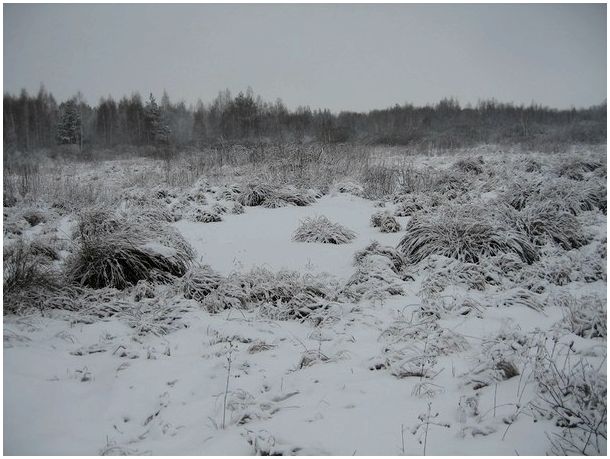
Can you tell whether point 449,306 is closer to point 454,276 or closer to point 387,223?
point 454,276

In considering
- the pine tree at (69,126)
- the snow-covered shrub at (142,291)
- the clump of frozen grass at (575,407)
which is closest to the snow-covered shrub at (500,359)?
the clump of frozen grass at (575,407)

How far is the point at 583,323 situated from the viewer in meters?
3.01

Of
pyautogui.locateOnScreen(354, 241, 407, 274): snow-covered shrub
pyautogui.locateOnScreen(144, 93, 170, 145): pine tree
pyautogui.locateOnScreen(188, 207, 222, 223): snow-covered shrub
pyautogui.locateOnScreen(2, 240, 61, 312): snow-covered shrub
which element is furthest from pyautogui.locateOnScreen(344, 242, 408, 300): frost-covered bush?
pyautogui.locateOnScreen(144, 93, 170, 145): pine tree

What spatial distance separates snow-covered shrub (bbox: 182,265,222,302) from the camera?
398cm

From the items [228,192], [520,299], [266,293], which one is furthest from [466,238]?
[228,192]

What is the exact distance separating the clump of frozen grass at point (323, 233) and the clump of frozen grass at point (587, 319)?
334 centimetres

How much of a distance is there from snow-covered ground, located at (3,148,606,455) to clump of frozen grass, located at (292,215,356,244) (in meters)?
2.16

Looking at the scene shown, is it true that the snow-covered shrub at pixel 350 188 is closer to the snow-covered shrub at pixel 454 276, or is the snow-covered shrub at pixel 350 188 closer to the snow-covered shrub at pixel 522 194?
the snow-covered shrub at pixel 522 194

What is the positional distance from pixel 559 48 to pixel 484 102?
49722mm

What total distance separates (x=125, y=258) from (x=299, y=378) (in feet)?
8.37

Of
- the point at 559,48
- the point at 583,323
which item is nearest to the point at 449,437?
the point at 583,323

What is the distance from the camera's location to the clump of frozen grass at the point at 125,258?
→ 407 centimetres

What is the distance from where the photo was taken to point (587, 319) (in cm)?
301

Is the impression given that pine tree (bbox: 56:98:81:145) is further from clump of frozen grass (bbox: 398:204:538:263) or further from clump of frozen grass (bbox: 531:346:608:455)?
clump of frozen grass (bbox: 531:346:608:455)
